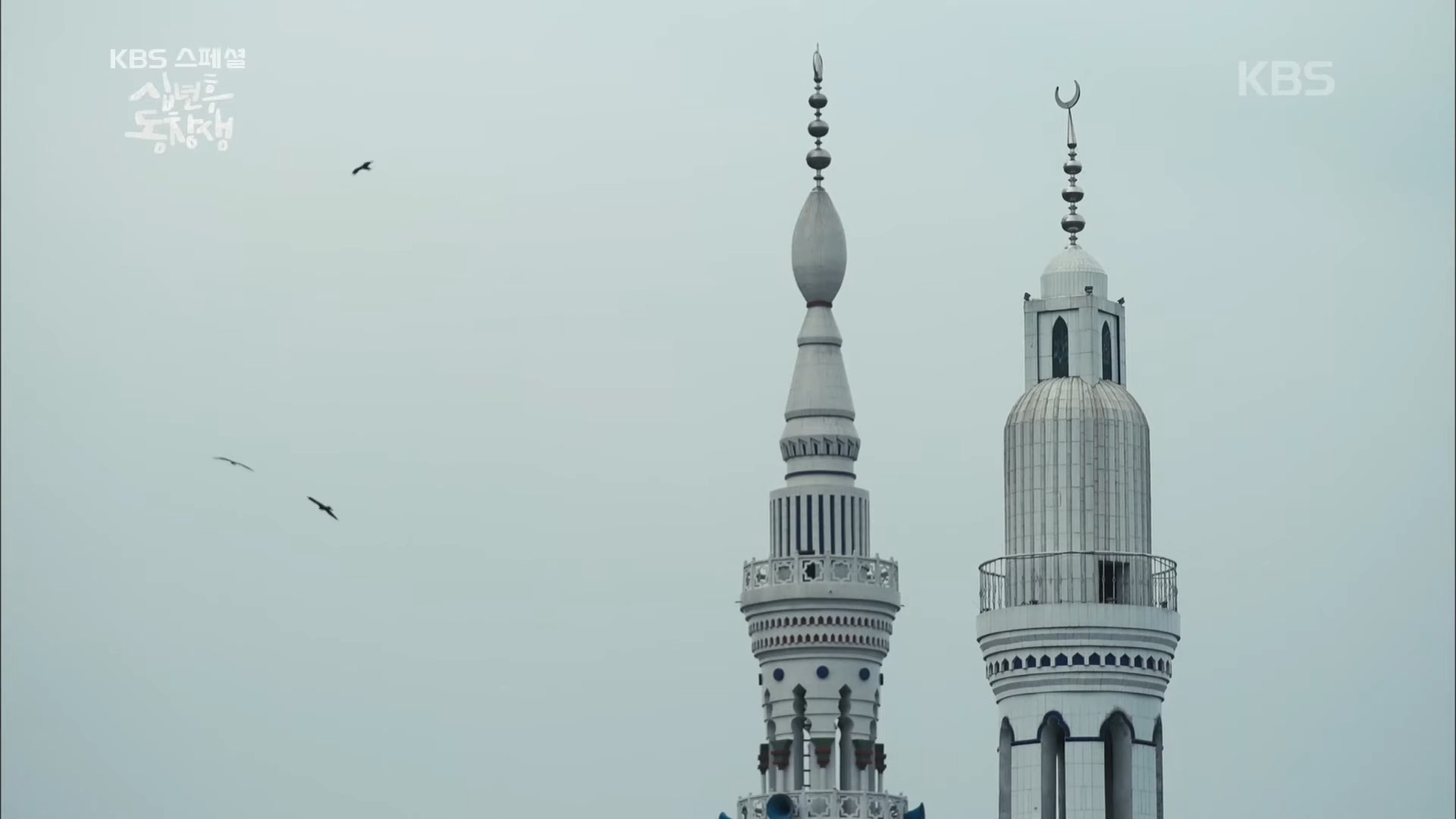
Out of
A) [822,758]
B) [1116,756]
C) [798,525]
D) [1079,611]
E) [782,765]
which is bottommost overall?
[1116,756]

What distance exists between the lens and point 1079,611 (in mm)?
144125

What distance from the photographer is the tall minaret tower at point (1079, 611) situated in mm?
144000

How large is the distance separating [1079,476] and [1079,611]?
4363mm

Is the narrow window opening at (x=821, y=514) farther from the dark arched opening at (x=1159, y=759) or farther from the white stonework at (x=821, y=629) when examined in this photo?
the dark arched opening at (x=1159, y=759)

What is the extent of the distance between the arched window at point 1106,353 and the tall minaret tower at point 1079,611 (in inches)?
7.4

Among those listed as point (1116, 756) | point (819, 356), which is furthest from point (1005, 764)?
point (819, 356)

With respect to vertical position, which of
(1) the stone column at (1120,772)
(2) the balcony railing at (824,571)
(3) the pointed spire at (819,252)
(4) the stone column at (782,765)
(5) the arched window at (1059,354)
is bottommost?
(1) the stone column at (1120,772)

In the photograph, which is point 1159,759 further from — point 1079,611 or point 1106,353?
point 1106,353

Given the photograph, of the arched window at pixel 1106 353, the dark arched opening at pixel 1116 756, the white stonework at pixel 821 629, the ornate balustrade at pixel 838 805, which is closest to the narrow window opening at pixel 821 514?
the white stonework at pixel 821 629

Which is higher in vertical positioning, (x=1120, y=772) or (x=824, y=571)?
(x=824, y=571)

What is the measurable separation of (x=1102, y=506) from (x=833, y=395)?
16.5m

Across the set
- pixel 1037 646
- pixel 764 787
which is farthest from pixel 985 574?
pixel 764 787

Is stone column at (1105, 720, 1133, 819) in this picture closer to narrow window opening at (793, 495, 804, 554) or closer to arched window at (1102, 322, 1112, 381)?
arched window at (1102, 322, 1112, 381)

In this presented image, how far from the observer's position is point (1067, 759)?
144 m
